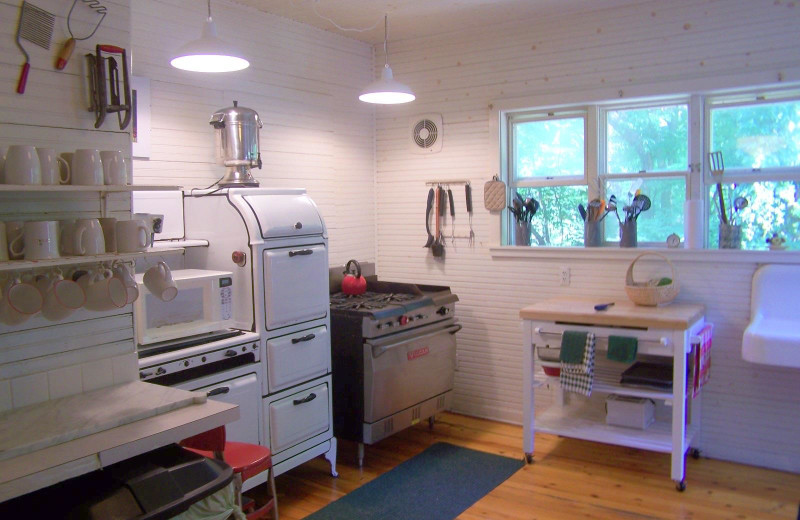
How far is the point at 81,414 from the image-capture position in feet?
6.68

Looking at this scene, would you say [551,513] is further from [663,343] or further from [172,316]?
[172,316]

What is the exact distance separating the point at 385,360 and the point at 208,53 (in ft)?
→ 6.15

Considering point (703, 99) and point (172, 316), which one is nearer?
point (172, 316)

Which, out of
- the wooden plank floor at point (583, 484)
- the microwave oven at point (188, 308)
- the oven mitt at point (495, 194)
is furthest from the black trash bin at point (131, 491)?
the oven mitt at point (495, 194)

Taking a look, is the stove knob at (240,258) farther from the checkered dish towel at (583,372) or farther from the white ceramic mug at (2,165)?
the checkered dish towel at (583,372)

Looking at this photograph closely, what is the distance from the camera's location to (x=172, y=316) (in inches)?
118

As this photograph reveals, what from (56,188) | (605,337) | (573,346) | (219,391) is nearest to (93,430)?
(56,188)

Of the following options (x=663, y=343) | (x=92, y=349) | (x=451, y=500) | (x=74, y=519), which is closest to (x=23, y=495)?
(x=74, y=519)

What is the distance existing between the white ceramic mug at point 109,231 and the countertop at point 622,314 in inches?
90.1

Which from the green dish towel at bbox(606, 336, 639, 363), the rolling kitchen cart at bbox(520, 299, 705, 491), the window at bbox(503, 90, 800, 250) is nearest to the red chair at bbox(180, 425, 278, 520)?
the rolling kitchen cart at bbox(520, 299, 705, 491)

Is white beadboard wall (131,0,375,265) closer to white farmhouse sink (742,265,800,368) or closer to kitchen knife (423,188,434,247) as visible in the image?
kitchen knife (423,188,434,247)

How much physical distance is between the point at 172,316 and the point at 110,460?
1.26 metres

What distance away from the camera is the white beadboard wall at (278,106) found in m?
3.54

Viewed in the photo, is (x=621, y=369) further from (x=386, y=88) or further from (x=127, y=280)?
(x=127, y=280)
